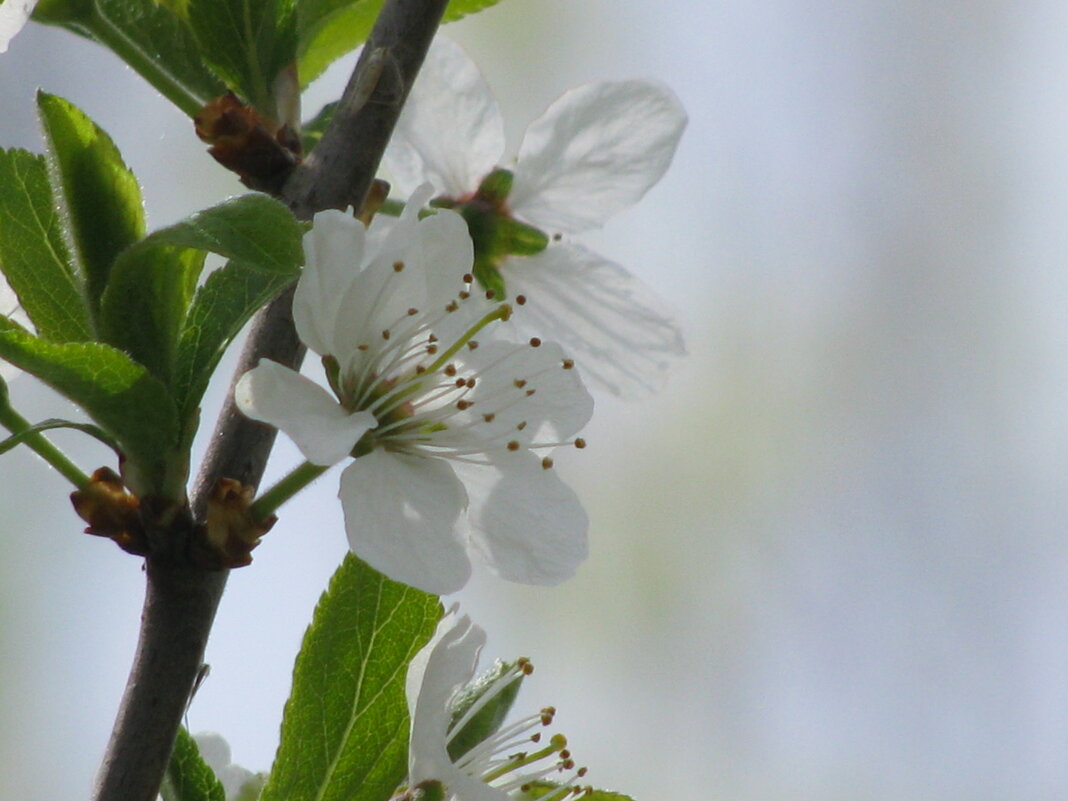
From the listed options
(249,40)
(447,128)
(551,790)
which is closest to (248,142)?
(249,40)

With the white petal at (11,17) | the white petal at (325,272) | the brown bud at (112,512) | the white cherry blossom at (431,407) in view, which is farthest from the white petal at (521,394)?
the white petal at (11,17)

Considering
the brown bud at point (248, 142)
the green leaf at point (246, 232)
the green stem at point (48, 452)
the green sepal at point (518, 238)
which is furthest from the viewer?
the green sepal at point (518, 238)

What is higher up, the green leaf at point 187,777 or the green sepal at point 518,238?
the green sepal at point 518,238

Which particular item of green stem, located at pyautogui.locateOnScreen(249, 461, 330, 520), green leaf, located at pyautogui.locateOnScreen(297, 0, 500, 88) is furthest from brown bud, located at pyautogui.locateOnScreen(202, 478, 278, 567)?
green leaf, located at pyautogui.locateOnScreen(297, 0, 500, 88)

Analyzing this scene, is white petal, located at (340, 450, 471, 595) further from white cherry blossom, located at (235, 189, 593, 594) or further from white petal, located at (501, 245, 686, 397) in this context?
white petal, located at (501, 245, 686, 397)

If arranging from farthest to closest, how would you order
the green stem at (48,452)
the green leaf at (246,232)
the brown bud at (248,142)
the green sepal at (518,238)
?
1. the green sepal at (518,238)
2. the brown bud at (248,142)
3. the green stem at (48,452)
4. the green leaf at (246,232)

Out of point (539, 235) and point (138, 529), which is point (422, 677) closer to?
point (138, 529)

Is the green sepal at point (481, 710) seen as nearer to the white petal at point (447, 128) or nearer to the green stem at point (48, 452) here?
the green stem at point (48, 452)

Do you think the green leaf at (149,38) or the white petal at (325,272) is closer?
the white petal at (325,272)
